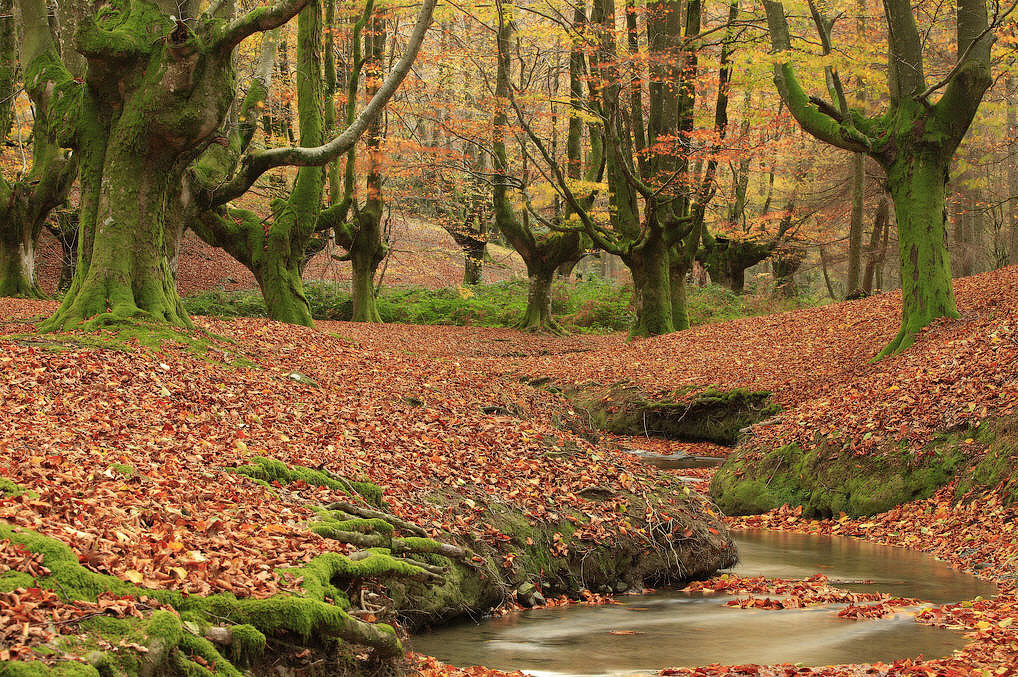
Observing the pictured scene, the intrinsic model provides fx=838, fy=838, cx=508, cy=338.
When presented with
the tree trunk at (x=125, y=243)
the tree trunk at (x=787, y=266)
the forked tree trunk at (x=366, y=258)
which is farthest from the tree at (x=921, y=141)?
the tree trunk at (x=787, y=266)

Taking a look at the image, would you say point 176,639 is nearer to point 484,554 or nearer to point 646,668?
point 646,668

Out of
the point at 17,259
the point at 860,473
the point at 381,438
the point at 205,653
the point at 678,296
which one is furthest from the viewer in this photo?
the point at 678,296

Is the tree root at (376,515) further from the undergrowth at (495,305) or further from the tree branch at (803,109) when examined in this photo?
the undergrowth at (495,305)

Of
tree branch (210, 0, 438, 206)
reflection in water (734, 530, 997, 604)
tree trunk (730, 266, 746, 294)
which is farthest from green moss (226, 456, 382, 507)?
tree trunk (730, 266, 746, 294)

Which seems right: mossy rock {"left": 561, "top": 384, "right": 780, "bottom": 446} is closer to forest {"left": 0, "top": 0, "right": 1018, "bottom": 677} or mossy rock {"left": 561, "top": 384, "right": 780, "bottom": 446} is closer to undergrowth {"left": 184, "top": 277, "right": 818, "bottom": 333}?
forest {"left": 0, "top": 0, "right": 1018, "bottom": 677}

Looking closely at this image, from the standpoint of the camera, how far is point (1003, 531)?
754cm

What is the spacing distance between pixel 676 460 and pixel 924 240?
489 centimetres

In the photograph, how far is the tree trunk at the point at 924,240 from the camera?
12.4 meters

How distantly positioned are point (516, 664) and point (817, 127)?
11.4 metres

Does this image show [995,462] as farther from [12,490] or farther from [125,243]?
[125,243]

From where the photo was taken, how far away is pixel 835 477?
9.91m

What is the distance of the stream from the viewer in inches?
196

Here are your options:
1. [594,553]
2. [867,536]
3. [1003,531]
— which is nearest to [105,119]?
[594,553]

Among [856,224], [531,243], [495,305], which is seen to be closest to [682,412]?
[856,224]
